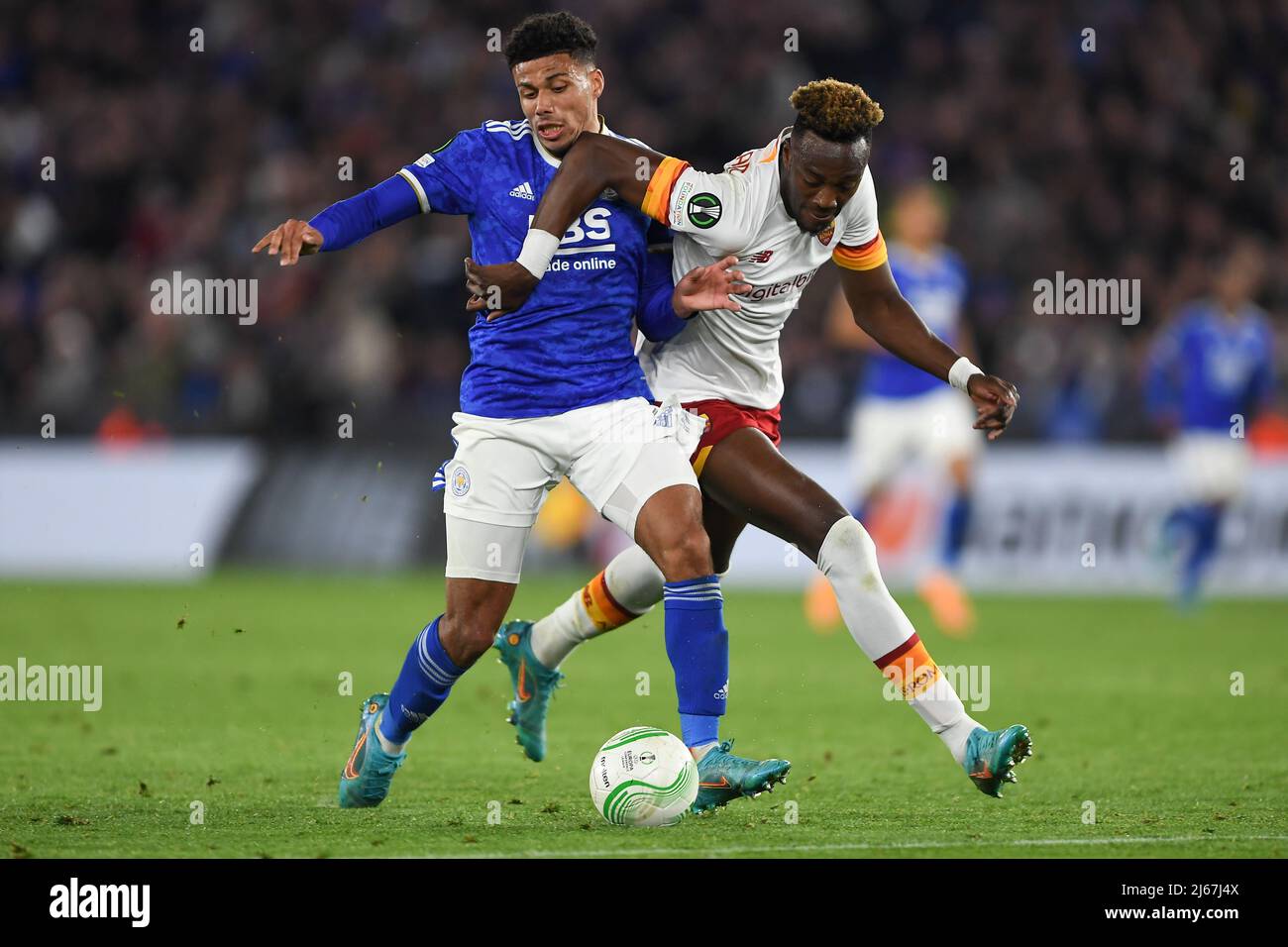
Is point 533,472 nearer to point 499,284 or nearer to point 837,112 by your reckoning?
point 499,284

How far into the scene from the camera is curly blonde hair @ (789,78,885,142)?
521 centimetres

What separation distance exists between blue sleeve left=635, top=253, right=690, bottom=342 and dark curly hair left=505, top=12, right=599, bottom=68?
0.69 metres

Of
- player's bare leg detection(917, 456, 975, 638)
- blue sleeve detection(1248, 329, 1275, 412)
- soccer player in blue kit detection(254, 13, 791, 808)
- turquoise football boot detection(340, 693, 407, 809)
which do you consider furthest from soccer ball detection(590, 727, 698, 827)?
blue sleeve detection(1248, 329, 1275, 412)

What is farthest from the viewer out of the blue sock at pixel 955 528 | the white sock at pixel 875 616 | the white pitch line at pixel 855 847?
the blue sock at pixel 955 528

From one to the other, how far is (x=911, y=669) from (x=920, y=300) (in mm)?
6452

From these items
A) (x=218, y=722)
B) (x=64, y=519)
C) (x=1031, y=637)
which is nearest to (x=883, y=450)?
(x=1031, y=637)

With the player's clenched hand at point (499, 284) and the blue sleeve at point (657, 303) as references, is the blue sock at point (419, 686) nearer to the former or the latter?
the player's clenched hand at point (499, 284)

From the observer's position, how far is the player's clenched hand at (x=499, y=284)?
5.23 metres

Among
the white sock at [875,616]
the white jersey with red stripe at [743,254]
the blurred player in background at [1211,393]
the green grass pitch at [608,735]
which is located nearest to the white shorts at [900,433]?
the green grass pitch at [608,735]

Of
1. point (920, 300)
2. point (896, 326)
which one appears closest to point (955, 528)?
point (920, 300)

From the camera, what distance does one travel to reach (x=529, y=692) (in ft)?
20.7

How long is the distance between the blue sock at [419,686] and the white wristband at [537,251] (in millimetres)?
1124

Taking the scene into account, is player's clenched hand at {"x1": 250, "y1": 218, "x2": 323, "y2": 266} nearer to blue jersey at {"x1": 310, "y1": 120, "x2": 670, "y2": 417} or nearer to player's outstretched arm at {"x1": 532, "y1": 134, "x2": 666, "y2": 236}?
blue jersey at {"x1": 310, "y1": 120, "x2": 670, "y2": 417}
